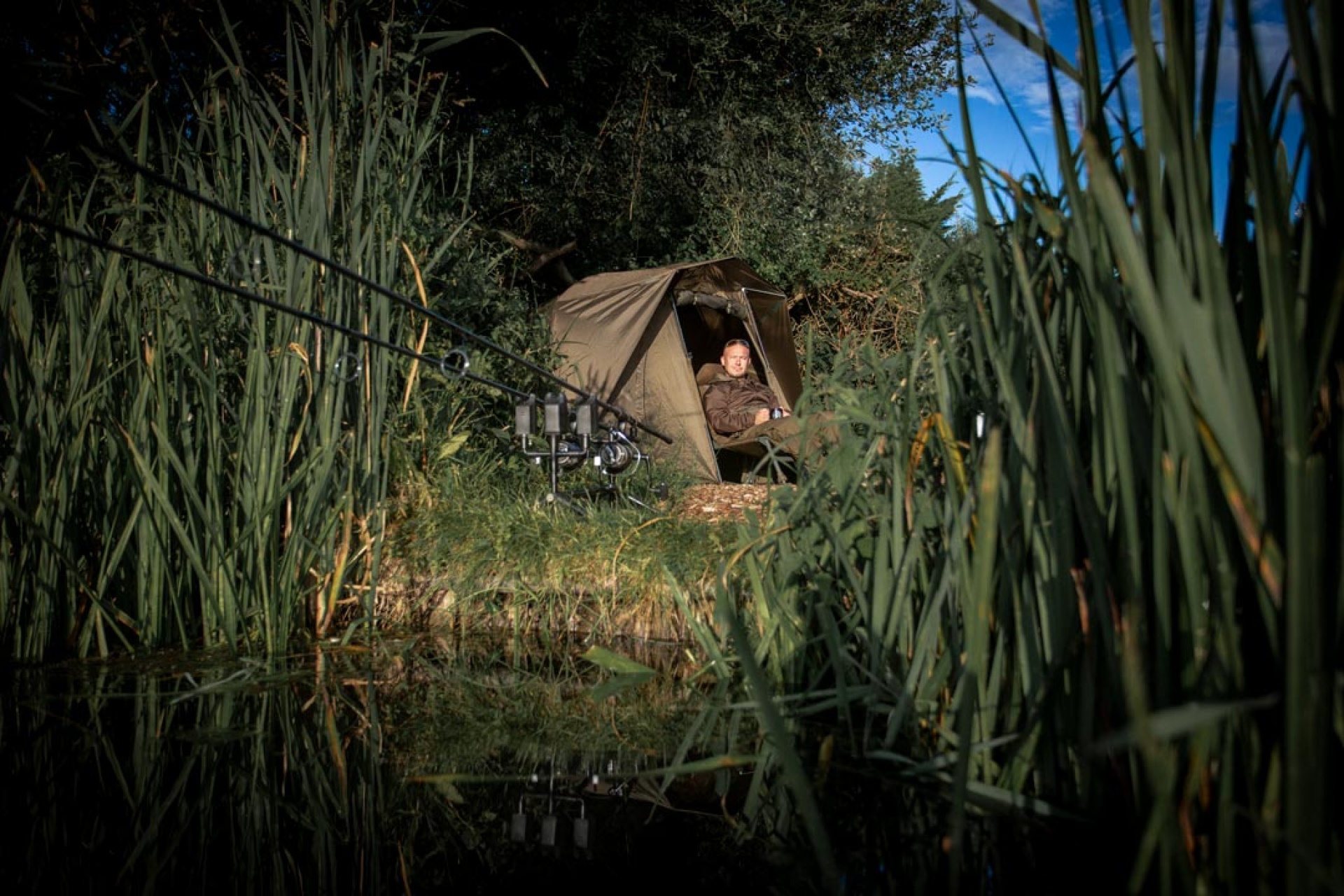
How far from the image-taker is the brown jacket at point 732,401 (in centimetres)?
637

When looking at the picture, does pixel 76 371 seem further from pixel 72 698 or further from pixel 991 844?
pixel 991 844

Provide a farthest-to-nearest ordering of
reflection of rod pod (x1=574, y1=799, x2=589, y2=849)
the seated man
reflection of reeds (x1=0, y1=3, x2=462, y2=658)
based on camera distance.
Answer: the seated man → reflection of reeds (x1=0, y1=3, x2=462, y2=658) → reflection of rod pod (x1=574, y1=799, x2=589, y2=849)

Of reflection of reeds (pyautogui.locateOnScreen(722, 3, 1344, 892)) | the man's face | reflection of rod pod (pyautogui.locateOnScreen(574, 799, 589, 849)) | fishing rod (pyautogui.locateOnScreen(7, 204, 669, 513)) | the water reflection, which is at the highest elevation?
the man's face

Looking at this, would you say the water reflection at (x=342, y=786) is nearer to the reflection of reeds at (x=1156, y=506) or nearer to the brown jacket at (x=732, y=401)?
the reflection of reeds at (x=1156, y=506)

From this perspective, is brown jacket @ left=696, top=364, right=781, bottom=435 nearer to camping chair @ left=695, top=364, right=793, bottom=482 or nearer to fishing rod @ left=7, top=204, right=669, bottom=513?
camping chair @ left=695, top=364, right=793, bottom=482

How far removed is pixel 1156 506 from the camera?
0.93 meters

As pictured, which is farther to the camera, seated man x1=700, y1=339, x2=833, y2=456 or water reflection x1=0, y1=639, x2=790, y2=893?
seated man x1=700, y1=339, x2=833, y2=456

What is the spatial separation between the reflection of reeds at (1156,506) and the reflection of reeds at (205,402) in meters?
1.54

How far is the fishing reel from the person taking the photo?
333 cm

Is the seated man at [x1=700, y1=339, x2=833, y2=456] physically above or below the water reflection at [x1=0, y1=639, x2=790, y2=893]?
above

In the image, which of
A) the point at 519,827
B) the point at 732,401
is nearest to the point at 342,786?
the point at 519,827

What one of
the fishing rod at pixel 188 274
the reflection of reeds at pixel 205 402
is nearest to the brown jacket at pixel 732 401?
the fishing rod at pixel 188 274

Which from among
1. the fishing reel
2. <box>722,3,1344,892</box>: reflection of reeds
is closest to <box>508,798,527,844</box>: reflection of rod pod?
<box>722,3,1344,892</box>: reflection of reeds

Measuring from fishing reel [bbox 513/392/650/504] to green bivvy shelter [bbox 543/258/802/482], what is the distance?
1.92 metres
